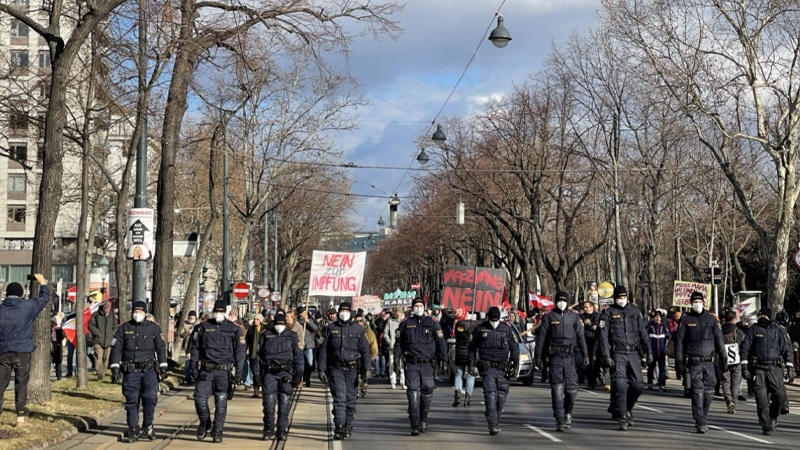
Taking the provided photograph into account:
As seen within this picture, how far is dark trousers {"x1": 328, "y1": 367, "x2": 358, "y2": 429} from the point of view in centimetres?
1419

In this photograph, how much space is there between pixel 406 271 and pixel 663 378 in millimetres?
76050

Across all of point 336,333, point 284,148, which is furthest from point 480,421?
point 284,148

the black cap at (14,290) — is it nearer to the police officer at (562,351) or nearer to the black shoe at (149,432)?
the black shoe at (149,432)

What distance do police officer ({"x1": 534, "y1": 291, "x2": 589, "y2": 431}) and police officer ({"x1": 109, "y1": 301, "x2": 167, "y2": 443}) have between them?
5276 mm

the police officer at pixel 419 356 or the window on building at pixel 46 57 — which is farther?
the window on building at pixel 46 57

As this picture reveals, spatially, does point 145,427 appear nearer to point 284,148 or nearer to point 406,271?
point 284,148

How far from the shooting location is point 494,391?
14.9 metres

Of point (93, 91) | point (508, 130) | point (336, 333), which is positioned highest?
point (508, 130)

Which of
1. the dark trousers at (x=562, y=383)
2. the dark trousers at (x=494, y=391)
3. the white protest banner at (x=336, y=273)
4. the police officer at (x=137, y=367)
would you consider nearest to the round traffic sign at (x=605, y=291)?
the white protest banner at (x=336, y=273)

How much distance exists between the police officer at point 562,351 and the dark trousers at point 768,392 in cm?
233

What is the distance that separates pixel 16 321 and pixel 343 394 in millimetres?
4173

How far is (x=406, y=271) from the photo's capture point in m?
99.8

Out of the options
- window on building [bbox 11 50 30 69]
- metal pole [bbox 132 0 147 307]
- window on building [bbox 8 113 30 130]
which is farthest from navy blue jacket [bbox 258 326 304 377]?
window on building [bbox 8 113 30 130]

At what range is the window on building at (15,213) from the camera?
8200cm
